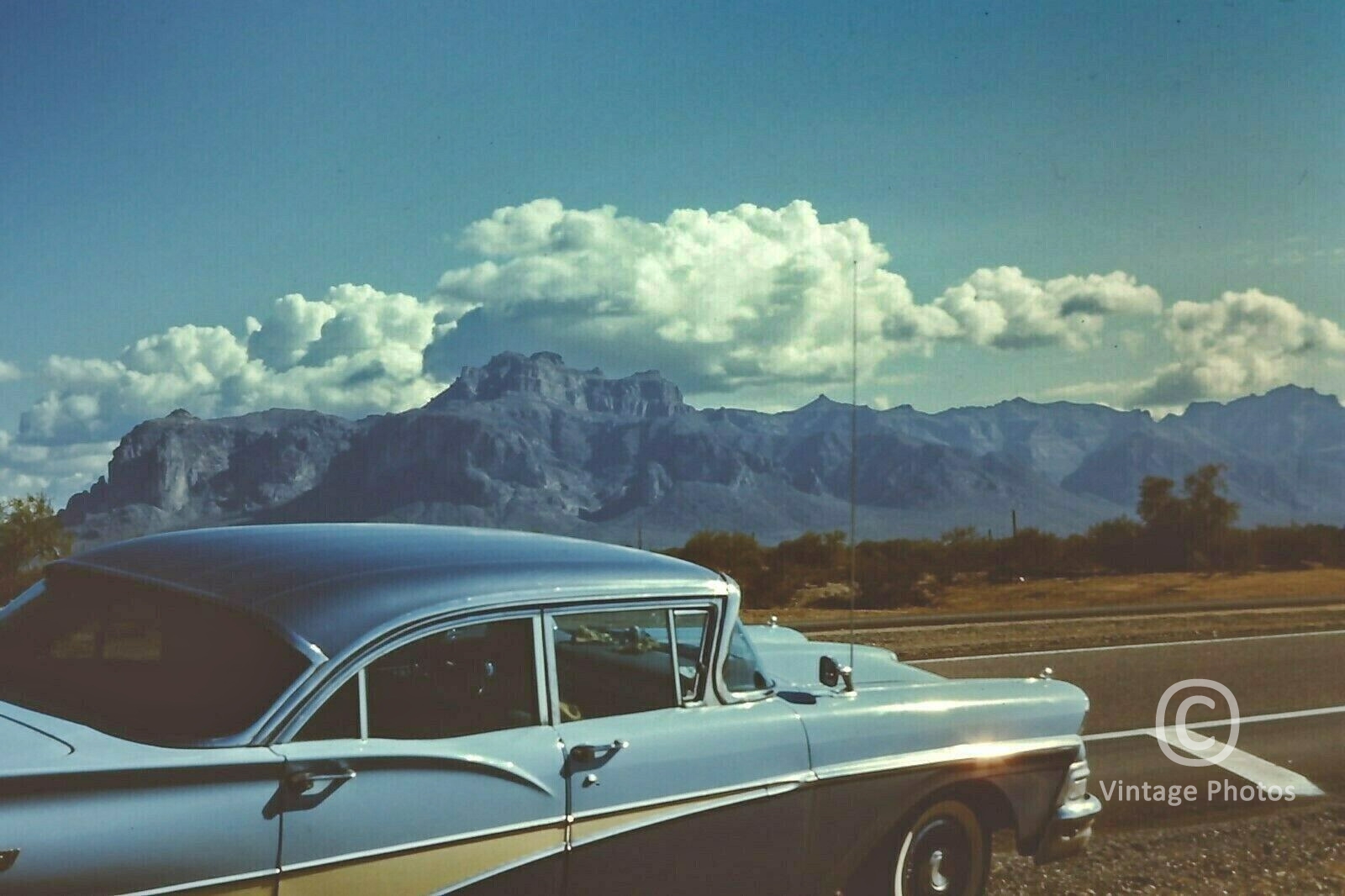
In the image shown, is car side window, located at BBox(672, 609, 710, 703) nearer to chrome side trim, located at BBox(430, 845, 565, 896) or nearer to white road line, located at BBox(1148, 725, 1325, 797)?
chrome side trim, located at BBox(430, 845, 565, 896)

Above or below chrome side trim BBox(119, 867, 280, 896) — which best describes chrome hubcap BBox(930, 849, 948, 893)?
below

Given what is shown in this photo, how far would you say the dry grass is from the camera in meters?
30.7

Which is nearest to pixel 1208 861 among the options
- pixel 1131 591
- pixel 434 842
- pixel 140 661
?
pixel 434 842

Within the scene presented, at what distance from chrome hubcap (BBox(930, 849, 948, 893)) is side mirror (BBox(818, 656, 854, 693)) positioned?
27.9 inches

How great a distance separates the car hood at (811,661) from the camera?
17.1 ft

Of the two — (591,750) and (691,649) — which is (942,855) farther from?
(591,750)

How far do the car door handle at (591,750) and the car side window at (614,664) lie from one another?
0.12 meters

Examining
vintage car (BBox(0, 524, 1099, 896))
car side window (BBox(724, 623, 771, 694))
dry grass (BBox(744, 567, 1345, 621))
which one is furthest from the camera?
dry grass (BBox(744, 567, 1345, 621))

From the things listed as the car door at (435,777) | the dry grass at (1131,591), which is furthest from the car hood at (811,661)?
the dry grass at (1131,591)

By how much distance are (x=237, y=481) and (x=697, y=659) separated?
174021 mm

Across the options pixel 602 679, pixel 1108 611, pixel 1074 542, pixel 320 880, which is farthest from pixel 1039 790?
pixel 1074 542

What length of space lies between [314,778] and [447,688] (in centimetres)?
59

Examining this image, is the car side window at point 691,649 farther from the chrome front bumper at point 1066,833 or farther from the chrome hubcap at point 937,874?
the chrome front bumper at point 1066,833

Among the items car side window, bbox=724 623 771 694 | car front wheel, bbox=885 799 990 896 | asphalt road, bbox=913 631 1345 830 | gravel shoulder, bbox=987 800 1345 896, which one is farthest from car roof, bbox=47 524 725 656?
asphalt road, bbox=913 631 1345 830
